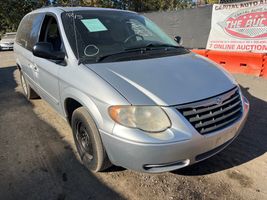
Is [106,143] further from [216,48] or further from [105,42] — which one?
[216,48]

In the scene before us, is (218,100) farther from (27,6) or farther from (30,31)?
(27,6)

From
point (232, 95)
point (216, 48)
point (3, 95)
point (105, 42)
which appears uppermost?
point (105, 42)

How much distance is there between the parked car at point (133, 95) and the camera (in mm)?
2426

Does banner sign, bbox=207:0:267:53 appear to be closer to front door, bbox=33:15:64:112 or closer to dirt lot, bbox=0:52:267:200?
dirt lot, bbox=0:52:267:200

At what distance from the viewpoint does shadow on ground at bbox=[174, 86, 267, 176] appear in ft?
10.5

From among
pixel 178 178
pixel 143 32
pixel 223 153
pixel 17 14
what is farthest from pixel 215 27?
pixel 17 14

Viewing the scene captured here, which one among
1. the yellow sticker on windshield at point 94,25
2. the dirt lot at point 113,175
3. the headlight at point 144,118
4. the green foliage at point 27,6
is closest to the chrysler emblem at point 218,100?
the headlight at point 144,118

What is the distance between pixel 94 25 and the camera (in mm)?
3582

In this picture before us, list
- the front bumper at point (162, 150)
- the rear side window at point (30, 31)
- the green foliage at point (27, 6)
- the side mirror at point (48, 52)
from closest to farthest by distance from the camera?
1. the front bumper at point (162, 150)
2. the side mirror at point (48, 52)
3. the rear side window at point (30, 31)
4. the green foliage at point (27, 6)

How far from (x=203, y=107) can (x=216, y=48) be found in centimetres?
Result: 751

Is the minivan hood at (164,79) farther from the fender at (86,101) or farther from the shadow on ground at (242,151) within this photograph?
the shadow on ground at (242,151)

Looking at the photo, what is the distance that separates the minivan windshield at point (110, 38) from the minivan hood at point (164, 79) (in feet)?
0.81

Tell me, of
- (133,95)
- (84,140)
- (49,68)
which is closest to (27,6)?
(49,68)

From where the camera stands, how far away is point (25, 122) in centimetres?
482
